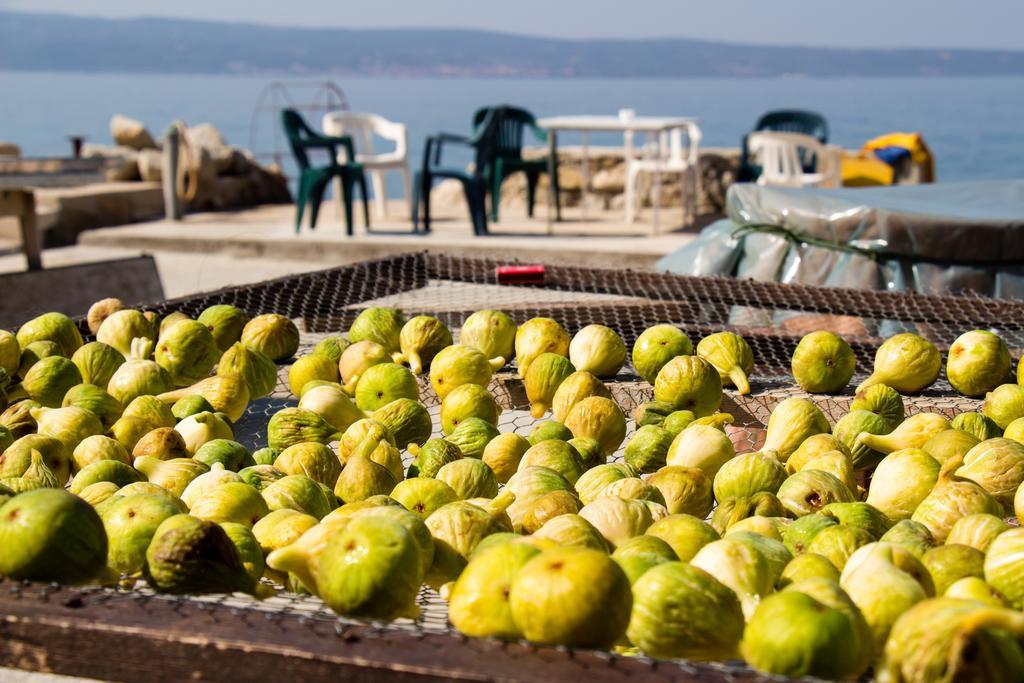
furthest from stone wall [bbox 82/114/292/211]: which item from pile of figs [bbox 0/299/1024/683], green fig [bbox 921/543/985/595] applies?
green fig [bbox 921/543/985/595]

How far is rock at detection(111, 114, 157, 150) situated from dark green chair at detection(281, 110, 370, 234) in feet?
23.0

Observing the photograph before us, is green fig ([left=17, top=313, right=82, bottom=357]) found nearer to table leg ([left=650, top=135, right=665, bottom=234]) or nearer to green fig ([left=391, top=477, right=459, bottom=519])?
green fig ([left=391, top=477, right=459, bottom=519])

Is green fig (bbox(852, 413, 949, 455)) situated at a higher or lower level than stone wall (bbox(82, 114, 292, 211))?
lower

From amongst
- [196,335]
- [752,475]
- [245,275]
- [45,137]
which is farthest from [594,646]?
[45,137]

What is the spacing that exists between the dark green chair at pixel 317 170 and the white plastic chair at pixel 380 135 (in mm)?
544

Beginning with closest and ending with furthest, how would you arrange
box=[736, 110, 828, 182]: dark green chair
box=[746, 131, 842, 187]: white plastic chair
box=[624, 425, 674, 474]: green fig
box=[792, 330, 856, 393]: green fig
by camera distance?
box=[624, 425, 674, 474]: green fig < box=[792, 330, 856, 393]: green fig < box=[746, 131, 842, 187]: white plastic chair < box=[736, 110, 828, 182]: dark green chair

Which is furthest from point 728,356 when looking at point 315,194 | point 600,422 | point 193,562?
point 315,194

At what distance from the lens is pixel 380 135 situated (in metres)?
12.4

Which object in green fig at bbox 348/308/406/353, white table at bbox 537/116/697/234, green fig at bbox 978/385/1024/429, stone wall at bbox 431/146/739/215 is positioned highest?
white table at bbox 537/116/697/234

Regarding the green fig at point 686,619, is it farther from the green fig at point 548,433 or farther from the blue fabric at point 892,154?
the blue fabric at point 892,154

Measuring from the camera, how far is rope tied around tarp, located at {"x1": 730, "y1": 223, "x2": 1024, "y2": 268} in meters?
4.83

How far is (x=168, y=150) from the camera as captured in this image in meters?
11.9

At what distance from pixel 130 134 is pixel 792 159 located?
10908 millimetres

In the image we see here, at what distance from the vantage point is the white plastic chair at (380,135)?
11.5 meters
